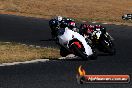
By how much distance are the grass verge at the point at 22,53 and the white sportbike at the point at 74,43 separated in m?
1.00

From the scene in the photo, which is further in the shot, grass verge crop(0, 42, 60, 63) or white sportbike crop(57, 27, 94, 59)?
grass verge crop(0, 42, 60, 63)

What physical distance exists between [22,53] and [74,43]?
2.51 meters

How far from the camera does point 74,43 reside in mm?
15914

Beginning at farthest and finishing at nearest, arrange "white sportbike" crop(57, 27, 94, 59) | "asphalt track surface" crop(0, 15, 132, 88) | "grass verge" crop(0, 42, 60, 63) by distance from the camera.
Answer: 1. "grass verge" crop(0, 42, 60, 63)
2. "white sportbike" crop(57, 27, 94, 59)
3. "asphalt track surface" crop(0, 15, 132, 88)

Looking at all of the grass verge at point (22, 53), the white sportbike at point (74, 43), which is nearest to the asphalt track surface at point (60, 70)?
the white sportbike at point (74, 43)

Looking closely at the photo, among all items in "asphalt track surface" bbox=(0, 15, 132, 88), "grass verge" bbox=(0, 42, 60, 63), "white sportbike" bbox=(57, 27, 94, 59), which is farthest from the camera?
"grass verge" bbox=(0, 42, 60, 63)

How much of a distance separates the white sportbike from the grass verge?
1000mm

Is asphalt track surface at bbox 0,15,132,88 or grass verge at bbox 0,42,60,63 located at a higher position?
asphalt track surface at bbox 0,15,132,88

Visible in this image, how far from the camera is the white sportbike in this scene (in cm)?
1582

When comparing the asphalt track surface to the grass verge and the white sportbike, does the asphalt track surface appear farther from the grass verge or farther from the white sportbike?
the grass verge

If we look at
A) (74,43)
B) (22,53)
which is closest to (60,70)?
(74,43)

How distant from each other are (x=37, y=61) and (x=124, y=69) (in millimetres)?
3136

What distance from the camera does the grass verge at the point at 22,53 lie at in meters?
16.3

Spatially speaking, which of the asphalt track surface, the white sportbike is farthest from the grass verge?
the asphalt track surface
